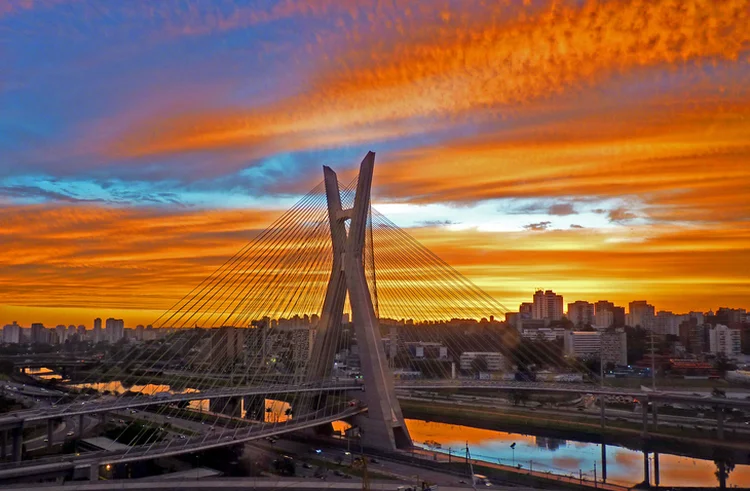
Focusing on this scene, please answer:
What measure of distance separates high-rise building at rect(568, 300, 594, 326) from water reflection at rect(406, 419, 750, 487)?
42.9m

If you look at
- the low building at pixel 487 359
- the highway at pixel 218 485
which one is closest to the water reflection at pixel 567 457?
the highway at pixel 218 485

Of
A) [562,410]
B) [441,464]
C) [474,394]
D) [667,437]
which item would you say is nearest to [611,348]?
[474,394]

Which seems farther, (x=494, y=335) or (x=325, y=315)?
(x=494, y=335)

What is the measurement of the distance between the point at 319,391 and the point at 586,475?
582 cm

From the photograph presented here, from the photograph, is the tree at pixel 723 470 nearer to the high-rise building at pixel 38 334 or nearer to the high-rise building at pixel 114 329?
the high-rise building at pixel 114 329

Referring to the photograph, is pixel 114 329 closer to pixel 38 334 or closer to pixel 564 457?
pixel 38 334

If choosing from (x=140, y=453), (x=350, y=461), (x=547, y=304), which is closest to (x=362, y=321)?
(x=350, y=461)

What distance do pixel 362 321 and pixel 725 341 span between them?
111 feet

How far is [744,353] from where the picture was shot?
131ft

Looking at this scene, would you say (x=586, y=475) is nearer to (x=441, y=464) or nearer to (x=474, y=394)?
(x=441, y=464)

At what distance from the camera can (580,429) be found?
1925 centimetres

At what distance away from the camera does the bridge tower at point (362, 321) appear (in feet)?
46.0

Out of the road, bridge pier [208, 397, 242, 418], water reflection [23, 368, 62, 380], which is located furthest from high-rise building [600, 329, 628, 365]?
water reflection [23, 368, 62, 380]

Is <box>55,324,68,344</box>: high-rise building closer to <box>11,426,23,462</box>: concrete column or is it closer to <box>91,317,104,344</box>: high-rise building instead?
<box>91,317,104,344</box>: high-rise building
